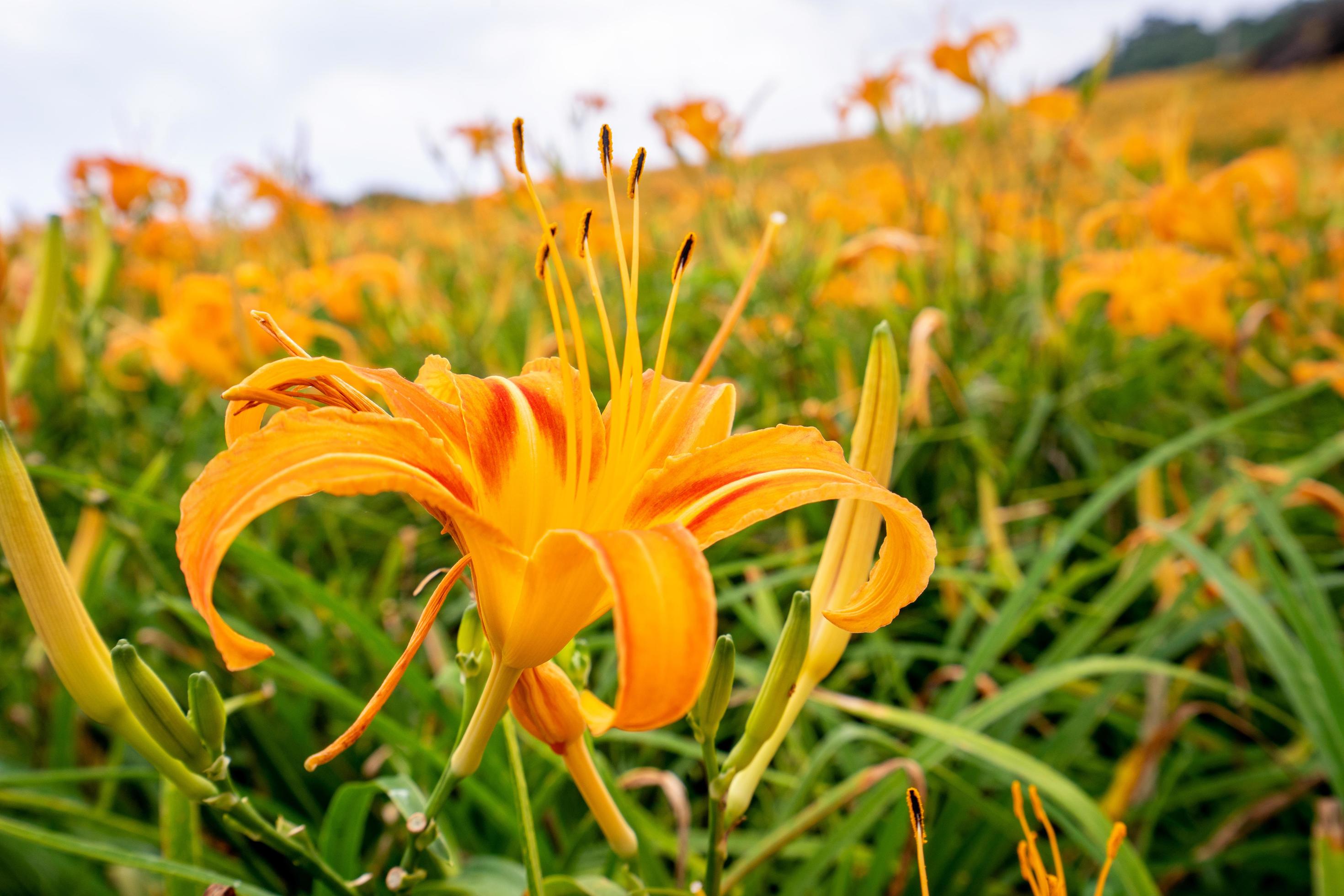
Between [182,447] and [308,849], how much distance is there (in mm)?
1739

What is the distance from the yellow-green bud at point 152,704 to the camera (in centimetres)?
52

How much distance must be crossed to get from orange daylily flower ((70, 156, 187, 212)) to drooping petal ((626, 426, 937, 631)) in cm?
258

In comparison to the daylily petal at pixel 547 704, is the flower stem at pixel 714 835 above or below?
below

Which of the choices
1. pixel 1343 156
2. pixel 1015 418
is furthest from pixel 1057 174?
pixel 1343 156

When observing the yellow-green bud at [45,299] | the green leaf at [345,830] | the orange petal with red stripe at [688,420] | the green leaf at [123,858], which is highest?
the yellow-green bud at [45,299]

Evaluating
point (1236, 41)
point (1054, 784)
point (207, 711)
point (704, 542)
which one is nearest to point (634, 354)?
point (704, 542)

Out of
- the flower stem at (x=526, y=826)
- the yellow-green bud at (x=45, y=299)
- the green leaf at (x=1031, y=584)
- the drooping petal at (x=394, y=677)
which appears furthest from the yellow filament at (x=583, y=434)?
the yellow-green bud at (x=45, y=299)

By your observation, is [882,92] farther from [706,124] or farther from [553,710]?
[553,710]

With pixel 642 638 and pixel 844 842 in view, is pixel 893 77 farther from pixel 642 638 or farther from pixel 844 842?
pixel 642 638

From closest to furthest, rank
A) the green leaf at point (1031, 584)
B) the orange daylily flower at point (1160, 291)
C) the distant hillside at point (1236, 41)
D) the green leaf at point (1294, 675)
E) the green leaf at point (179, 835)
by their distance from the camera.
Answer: the green leaf at point (179, 835) < the green leaf at point (1294, 675) < the green leaf at point (1031, 584) < the orange daylily flower at point (1160, 291) < the distant hillside at point (1236, 41)

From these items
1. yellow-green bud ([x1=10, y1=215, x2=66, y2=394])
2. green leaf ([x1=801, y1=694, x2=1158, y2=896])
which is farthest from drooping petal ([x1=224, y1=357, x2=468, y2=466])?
yellow-green bud ([x1=10, y1=215, x2=66, y2=394])

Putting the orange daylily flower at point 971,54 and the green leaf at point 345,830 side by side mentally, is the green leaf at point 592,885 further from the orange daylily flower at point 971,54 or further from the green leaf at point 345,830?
the orange daylily flower at point 971,54

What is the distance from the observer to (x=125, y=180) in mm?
2539

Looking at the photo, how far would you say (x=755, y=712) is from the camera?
0.61 meters
